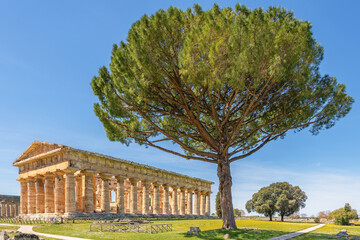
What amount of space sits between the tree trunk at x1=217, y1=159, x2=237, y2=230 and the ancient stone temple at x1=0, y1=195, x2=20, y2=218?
48.0 metres

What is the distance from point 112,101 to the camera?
63.0ft

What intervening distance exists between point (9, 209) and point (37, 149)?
30.9 m

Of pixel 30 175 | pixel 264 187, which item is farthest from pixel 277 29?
pixel 264 187

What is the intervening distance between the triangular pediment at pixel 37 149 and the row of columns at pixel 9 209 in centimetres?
2128

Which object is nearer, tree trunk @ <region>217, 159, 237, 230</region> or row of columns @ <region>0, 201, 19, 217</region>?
tree trunk @ <region>217, 159, 237, 230</region>

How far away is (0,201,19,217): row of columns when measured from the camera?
55.7m

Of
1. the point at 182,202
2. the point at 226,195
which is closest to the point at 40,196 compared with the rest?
the point at 182,202

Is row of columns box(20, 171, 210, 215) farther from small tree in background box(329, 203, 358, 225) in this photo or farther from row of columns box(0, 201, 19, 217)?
small tree in background box(329, 203, 358, 225)

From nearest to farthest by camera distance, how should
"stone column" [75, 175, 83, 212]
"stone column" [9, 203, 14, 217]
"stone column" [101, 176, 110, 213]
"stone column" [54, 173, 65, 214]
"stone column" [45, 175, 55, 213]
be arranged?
"stone column" [54, 173, 65, 214], "stone column" [45, 175, 55, 213], "stone column" [101, 176, 110, 213], "stone column" [75, 175, 83, 212], "stone column" [9, 203, 14, 217]

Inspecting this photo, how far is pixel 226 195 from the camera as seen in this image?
67.8 ft

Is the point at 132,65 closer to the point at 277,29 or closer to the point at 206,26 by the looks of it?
the point at 206,26

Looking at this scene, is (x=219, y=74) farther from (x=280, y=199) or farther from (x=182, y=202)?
(x=280, y=199)

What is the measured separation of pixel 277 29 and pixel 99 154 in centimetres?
2675

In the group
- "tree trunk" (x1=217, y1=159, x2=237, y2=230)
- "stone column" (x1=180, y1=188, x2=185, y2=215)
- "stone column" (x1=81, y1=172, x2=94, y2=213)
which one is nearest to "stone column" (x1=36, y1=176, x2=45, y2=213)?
"stone column" (x1=81, y1=172, x2=94, y2=213)
